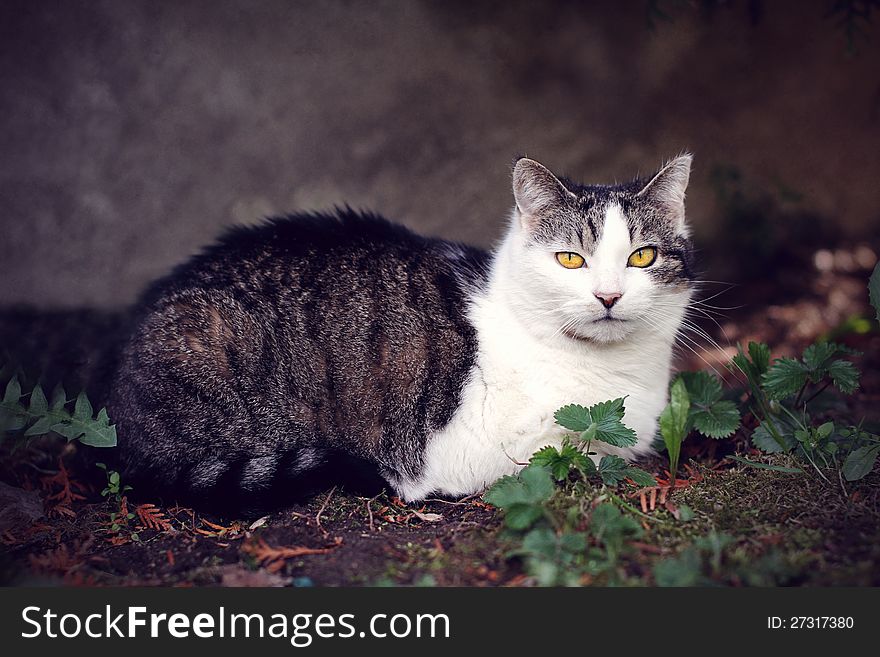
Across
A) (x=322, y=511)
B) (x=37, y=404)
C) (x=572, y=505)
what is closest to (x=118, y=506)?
(x=37, y=404)

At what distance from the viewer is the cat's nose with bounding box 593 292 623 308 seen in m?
2.47

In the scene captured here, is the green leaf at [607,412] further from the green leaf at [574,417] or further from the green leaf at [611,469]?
the green leaf at [611,469]

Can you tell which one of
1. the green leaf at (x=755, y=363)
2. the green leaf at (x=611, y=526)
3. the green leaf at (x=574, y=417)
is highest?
the green leaf at (x=755, y=363)

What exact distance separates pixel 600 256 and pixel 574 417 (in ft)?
1.97

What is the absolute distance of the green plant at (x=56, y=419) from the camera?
2.54 metres

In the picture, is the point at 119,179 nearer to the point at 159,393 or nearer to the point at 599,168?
the point at 159,393

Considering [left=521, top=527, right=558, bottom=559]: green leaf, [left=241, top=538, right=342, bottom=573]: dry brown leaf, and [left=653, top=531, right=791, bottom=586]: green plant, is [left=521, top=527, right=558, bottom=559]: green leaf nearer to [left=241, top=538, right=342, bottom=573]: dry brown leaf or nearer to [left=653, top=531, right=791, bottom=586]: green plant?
[left=653, top=531, right=791, bottom=586]: green plant

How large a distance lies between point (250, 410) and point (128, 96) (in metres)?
2.84

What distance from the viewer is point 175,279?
299 cm

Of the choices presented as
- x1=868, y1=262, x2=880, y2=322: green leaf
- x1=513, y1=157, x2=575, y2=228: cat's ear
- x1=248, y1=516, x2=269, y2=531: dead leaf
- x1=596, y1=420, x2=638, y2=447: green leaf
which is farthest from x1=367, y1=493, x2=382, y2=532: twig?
x1=868, y1=262, x2=880, y2=322: green leaf

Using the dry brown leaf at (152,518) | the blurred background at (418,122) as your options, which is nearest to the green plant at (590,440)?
the dry brown leaf at (152,518)

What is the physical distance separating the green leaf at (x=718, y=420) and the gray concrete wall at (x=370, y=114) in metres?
2.43

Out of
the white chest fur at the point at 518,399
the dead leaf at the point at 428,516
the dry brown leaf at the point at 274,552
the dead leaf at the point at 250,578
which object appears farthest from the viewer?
the white chest fur at the point at 518,399

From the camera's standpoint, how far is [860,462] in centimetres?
243
